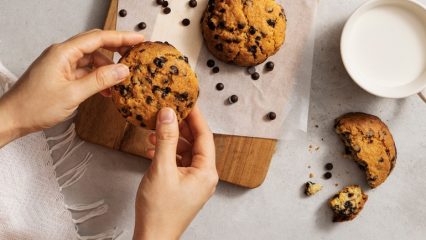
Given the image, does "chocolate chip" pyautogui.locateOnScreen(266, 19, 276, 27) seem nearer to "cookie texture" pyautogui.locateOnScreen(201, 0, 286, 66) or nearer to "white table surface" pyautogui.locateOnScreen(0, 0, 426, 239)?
"cookie texture" pyautogui.locateOnScreen(201, 0, 286, 66)

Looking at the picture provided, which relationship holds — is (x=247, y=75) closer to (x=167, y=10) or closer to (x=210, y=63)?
(x=210, y=63)

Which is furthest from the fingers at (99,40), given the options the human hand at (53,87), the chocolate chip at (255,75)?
the chocolate chip at (255,75)

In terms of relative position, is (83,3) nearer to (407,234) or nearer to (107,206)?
(107,206)

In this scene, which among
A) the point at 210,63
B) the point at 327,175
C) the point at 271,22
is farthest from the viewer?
the point at 327,175

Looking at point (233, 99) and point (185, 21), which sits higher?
point (185, 21)

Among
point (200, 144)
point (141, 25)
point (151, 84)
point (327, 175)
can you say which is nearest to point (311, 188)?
point (327, 175)

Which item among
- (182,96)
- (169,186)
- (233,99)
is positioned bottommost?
(233,99)

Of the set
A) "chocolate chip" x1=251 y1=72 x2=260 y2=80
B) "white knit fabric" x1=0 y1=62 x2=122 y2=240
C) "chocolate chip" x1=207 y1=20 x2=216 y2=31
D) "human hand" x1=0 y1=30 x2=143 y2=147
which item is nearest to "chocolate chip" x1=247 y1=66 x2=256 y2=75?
"chocolate chip" x1=251 y1=72 x2=260 y2=80
